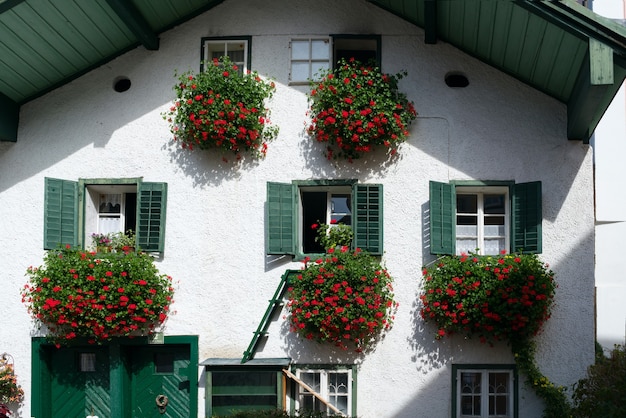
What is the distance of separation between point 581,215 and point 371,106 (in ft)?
10.2

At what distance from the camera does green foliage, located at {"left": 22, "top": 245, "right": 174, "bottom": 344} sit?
11.1 m

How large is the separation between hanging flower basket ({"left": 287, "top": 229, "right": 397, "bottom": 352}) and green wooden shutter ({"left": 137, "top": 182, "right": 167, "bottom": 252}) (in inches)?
75.8

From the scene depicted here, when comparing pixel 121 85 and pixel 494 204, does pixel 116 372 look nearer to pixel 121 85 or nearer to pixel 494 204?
pixel 121 85

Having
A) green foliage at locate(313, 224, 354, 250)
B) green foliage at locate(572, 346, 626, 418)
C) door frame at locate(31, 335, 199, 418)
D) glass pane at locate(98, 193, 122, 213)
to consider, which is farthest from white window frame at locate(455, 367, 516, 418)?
glass pane at locate(98, 193, 122, 213)

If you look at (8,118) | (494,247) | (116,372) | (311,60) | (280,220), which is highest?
(311,60)

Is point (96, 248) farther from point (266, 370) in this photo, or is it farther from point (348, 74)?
point (348, 74)

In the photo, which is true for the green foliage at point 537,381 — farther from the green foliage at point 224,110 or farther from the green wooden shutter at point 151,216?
the green wooden shutter at point 151,216

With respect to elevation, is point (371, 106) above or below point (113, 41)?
below

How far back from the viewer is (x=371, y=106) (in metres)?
11.3

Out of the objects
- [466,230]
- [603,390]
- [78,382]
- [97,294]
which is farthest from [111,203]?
[603,390]

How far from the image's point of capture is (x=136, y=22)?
448 inches

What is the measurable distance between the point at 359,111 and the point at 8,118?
15.9 ft

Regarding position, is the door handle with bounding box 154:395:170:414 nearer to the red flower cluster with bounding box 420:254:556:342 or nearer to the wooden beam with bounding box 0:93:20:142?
the red flower cluster with bounding box 420:254:556:342

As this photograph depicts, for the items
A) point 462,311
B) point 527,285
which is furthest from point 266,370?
point 527,285
